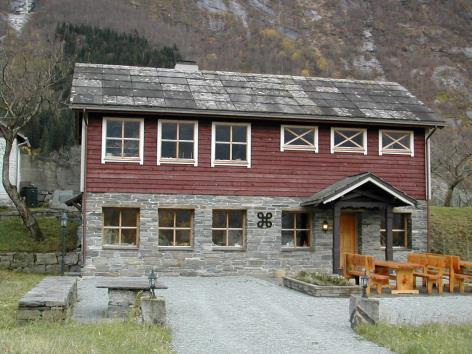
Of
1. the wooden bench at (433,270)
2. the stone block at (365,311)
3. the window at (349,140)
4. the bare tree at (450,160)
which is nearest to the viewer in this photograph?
the stone block at (365,311)

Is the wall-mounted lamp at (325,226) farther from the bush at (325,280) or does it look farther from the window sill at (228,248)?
the bush at (325,280)

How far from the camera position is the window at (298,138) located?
74.3ft

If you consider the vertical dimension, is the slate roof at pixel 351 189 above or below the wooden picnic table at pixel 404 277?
above

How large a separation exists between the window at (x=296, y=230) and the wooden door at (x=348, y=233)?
1273mm

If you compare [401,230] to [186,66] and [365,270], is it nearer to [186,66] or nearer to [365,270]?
[365,270]

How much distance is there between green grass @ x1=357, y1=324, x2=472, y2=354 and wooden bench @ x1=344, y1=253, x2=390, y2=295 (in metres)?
5.08

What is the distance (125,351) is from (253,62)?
7538 cm

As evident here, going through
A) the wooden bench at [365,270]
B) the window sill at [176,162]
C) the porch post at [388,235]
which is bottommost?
the wooden bench at [365,270]

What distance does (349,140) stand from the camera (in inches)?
912

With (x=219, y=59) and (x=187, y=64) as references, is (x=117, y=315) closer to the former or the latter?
(x=187, y=64)

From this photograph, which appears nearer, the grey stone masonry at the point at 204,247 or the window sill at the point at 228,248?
the grey stone masonry at the point at 204,247

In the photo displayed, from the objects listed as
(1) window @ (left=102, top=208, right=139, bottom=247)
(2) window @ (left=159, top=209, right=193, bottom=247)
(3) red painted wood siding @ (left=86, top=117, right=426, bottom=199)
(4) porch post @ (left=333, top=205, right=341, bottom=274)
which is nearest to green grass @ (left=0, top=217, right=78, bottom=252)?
(1) window @ (left=102, top=208, right=139, bottom=247)

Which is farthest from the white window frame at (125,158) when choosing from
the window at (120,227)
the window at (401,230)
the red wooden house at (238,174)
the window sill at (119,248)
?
the window at (401,230)

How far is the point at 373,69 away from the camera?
9312cm
